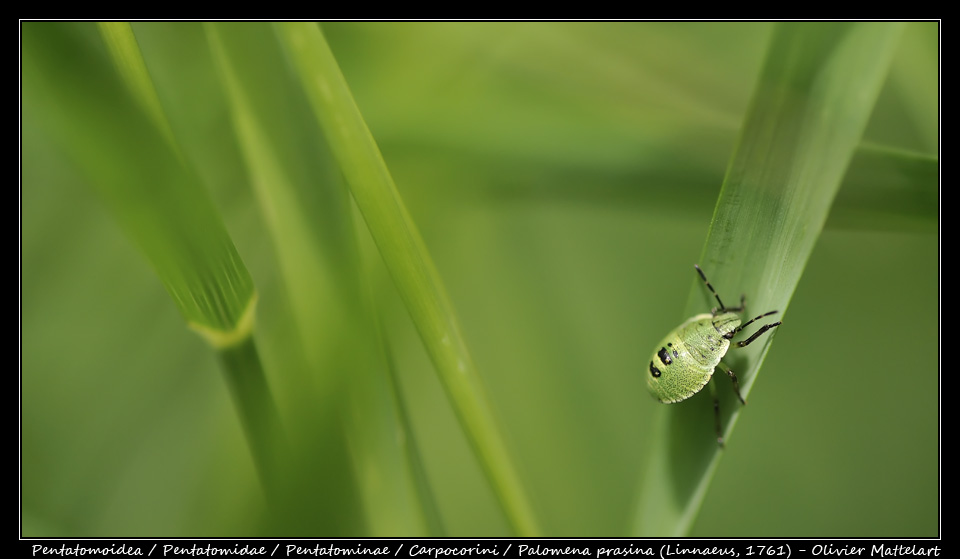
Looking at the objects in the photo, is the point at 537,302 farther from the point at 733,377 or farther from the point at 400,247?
the point at 400,247

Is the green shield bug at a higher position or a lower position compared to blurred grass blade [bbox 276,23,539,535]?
lower

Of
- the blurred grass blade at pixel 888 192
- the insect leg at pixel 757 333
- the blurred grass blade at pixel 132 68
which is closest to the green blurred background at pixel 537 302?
the blurred grass blade at pixel 888 192

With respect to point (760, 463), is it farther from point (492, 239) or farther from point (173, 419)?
point (173, 419)

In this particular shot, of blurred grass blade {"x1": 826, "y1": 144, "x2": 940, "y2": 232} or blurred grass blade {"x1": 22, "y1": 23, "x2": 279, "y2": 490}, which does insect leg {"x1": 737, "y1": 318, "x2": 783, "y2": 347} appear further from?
blurred grass blade {"x1": 22, "y1": 23, "x2": 279, "y2": 490}

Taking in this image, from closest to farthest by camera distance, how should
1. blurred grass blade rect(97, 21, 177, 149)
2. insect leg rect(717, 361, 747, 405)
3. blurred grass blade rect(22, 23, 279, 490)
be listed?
blurred grass blade rect(22, 23, 279, 490), blurred grass blade rect(97, 21, 177, 149), insect leg rect(717, 361, 747, 405)

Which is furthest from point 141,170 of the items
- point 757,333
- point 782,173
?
point 757,333

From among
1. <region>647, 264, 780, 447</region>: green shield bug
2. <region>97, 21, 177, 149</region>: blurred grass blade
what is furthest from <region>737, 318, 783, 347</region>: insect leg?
<region>97, 21, 177, 149</region>: blurred grass blade

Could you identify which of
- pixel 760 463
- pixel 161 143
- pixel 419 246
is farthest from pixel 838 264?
pixel 161 143
